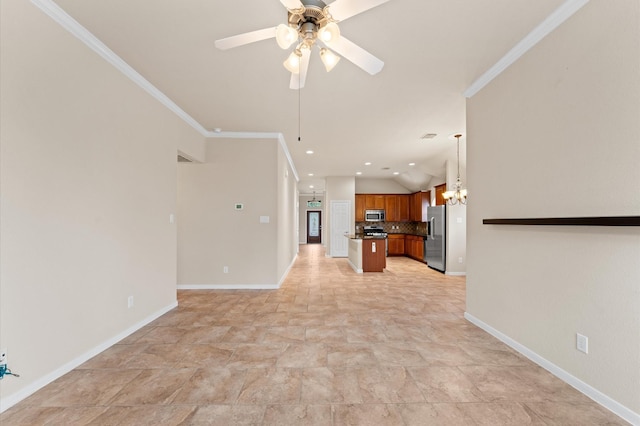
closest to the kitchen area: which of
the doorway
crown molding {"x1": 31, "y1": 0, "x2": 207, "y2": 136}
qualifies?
crown molding {"x1": 31, "y1": 0, "x2": 207, "y2": 136}

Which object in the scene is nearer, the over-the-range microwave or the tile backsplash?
the over-the-range microwave

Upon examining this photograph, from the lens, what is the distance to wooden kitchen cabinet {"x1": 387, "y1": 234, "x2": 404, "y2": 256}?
10.2 m

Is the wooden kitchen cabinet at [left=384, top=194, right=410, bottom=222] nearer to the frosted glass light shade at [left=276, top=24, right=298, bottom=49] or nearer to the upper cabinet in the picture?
the upper cabinet

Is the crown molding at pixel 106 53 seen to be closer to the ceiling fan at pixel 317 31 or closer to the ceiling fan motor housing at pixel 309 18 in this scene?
the ceiling fan at pixel 317 31

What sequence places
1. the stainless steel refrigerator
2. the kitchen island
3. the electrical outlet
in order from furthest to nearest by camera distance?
the kitchen island → the stainless steel refrigerator → the electrical outlet

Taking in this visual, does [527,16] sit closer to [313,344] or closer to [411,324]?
[411,324]

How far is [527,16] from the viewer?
223 cm

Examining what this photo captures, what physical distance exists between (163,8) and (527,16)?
2781 mm

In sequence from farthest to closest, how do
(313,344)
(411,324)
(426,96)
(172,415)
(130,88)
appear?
(426,96)
(411,324)
(130,88)
(313,344)
(172,415)

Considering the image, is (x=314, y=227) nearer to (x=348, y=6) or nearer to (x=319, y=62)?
(x=319, y=62)

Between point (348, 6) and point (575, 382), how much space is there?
9.68 feet

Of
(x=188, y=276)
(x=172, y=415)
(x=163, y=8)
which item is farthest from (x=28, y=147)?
(x=188, y=276)

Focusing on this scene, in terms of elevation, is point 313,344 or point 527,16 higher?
point 527,16

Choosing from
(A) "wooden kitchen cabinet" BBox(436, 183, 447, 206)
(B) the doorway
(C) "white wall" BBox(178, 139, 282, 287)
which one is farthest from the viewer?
(B) the doorway
